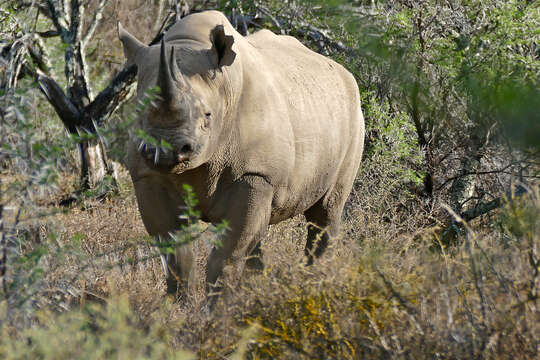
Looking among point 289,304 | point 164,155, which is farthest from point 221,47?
point 289,304

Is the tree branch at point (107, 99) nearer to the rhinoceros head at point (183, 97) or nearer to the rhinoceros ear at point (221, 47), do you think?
the rhinoceros head at point (183, 97)

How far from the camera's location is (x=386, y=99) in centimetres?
871

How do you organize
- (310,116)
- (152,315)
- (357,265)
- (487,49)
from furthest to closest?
(487,49), (310,116), (152,315), (357,265)

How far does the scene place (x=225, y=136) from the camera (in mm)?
4652

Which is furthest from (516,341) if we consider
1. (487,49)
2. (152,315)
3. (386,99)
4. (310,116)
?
(386,99)

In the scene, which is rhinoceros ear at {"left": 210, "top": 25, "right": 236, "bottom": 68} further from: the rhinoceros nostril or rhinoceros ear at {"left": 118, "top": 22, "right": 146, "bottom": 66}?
the rhinoceros nostril

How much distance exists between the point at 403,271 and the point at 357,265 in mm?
272

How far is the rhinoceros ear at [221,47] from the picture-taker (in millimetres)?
4391

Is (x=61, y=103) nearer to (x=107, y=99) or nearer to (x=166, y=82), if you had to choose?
(x=107, y=99)

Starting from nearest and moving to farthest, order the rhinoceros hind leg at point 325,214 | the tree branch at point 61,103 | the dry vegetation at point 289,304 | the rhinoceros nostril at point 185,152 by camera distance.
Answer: the dry vegetation at point 289,304 < the rhinoceros nostril at point 185,152 < the rhinoceros hind leg at point 325,214 < the tree branch at point 61,103

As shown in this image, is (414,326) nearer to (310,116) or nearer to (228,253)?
(228,253)

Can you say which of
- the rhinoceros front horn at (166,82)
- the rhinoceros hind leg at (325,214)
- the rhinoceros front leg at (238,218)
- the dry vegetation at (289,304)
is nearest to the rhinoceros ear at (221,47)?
the rhinoceros front horn at (166,82)

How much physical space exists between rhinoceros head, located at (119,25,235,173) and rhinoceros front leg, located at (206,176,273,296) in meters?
0.38

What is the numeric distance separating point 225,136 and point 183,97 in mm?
623
